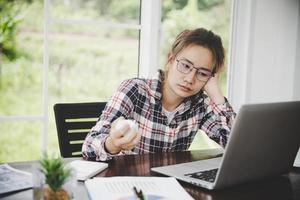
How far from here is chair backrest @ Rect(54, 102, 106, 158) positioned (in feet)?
5.26

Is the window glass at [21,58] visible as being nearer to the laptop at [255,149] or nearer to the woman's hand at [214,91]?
the woman's hand at [214,91]

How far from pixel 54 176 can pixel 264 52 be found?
211cm

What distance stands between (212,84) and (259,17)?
3.39ft

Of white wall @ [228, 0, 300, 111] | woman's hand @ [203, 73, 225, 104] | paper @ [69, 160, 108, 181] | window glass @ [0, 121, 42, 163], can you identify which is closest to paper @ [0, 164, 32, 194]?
paper @ [69, 160, 108, 181]

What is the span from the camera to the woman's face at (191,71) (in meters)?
1.60

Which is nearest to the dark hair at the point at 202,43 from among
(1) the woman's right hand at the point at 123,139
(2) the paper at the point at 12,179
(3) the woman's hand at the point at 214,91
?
(3) the woman's hand at the point at 214,91

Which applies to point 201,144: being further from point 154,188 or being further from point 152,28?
point 154,188

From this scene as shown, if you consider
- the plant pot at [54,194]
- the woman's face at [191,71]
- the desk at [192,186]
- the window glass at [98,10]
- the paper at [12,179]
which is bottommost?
the desk at [192,186]

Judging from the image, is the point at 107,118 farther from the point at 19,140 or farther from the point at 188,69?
the point at 19,140

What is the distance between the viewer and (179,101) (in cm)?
→ 175

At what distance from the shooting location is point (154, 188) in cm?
104

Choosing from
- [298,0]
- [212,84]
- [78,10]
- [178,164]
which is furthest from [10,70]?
[298,0]

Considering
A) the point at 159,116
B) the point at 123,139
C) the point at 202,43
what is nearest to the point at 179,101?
the point at 159,116

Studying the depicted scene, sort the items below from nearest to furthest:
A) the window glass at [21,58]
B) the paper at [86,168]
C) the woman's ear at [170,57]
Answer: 1. the paper at [86,168]
2. the woman's ear at [170,57]
3. the window glass at [21,58]
